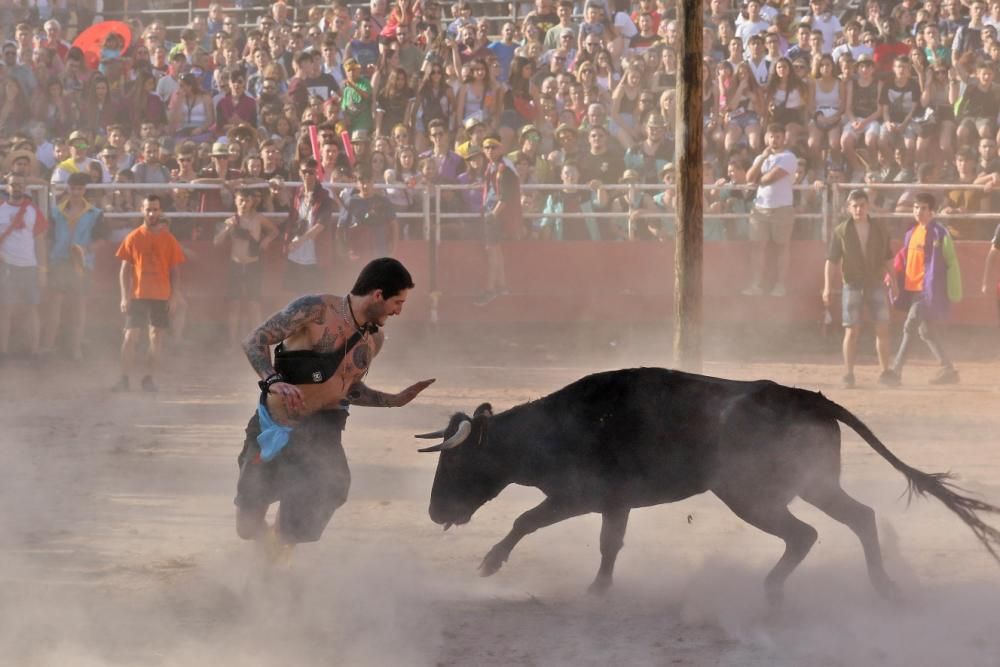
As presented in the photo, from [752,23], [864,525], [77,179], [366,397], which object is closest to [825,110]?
[752,23]

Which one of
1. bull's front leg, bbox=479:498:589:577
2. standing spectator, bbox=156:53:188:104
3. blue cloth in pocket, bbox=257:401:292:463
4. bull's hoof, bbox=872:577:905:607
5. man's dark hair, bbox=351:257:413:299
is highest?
standing spectator, bbox=156:53:188:104

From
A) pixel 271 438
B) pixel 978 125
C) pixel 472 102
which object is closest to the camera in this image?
pixel 271 438

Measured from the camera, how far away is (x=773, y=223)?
47.6ft

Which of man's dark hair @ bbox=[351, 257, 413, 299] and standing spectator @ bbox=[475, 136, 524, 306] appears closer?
man's dark hair @ bbox=[351, 257, 413, 299]

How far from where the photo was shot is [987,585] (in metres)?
6.54

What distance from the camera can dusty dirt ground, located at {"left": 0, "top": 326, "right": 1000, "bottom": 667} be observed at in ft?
18.6

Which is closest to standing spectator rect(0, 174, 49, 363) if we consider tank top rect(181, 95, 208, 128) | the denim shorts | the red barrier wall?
the red barrier wall

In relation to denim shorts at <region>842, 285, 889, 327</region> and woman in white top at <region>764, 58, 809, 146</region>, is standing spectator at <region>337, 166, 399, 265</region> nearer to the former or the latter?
woman in white top at <region>764, 58, 809, 146</region>

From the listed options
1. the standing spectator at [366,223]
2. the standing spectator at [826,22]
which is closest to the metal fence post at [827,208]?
the standing spectator at [826,22]

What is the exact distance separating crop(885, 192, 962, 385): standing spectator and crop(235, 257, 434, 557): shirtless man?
7.59 meters

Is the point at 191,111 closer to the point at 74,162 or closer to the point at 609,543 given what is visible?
the point at 74,162

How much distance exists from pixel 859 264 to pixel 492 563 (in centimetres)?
674

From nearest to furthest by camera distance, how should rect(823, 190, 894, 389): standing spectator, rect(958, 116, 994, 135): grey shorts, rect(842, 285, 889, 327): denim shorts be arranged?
rect(823, 190, 894, 389): standing spectator
rect(842, 285, 889, 327): denim shorts
rect(958, 116, 994, 135): grey shorts

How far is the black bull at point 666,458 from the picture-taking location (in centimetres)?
619
